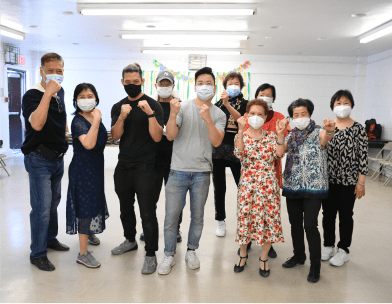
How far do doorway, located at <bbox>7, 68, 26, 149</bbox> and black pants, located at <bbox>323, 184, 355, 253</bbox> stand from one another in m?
8.65

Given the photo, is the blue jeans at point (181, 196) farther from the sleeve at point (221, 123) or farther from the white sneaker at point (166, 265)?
the sleeve at point (221, 123)

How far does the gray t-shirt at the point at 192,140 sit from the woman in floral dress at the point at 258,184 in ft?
0.78

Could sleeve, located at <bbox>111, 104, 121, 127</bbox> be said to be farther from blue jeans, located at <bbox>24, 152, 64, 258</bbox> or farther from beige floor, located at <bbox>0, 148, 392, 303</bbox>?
beige floor, located at <bbox>0, 148, 392, 303</bbox>

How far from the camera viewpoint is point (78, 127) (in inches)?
107

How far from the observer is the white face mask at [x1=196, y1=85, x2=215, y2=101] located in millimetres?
2661

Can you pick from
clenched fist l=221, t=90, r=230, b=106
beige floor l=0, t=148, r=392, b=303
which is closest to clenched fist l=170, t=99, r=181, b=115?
clenched fist l=221, t=90, r=230, b=106

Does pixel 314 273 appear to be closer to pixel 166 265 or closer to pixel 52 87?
pixel 166 265

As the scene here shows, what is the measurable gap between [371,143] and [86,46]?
700 cm

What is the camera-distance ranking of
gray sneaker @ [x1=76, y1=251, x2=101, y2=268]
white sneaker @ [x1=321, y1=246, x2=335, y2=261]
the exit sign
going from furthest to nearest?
the exit sign → white sneaker @ [x1=321, y1=246, x2=335, y2=261] → gray sneaker @ [x1=76, y1=251, x2=101, y2=268]

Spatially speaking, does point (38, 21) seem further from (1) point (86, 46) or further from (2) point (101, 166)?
(2) point (101, 166)

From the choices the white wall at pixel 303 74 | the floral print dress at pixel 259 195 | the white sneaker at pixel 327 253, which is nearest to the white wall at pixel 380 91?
the white wall at pixel 303 74

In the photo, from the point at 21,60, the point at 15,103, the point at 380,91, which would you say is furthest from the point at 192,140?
the point at 15,103

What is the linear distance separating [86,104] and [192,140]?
88 centimetres

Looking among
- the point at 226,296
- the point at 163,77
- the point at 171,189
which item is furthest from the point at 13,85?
the point at 226,296
